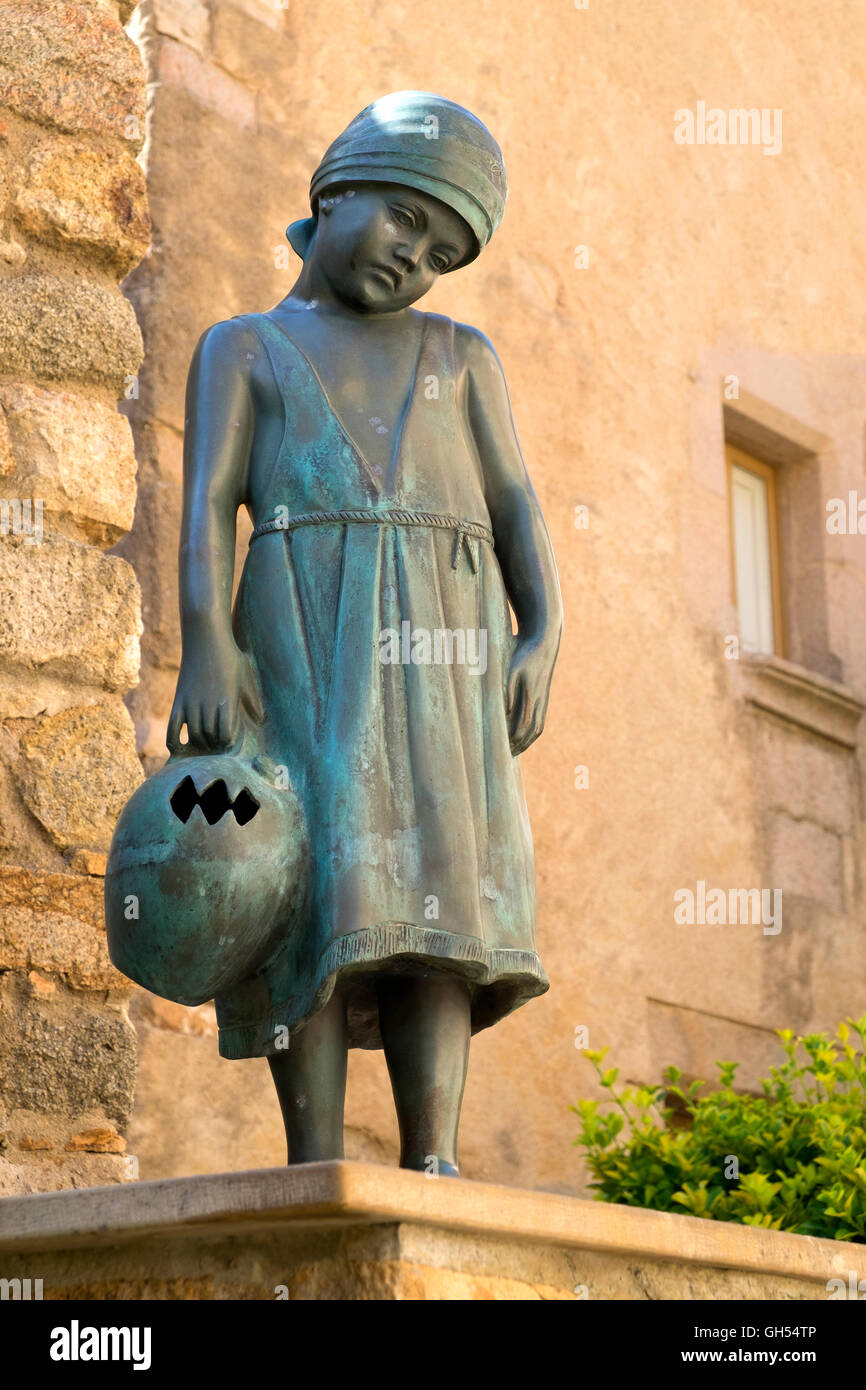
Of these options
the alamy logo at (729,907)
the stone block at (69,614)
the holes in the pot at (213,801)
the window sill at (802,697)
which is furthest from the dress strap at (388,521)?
the window sill at (802,697)

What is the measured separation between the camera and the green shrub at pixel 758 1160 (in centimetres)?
456

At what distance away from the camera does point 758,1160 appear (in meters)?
4.88

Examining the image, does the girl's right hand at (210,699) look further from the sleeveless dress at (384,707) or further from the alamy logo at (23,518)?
the alamy logo at (23,518)

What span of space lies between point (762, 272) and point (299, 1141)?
5.56 m

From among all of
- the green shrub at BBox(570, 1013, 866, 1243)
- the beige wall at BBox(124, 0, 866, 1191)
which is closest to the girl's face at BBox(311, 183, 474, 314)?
the beige wall at BBox(124, 0, 866, 1191)

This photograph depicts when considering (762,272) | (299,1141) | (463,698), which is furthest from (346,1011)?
(762,272)

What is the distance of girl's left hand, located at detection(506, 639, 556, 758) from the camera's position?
3.11 meters

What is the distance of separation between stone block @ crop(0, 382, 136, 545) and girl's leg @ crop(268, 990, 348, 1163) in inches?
58.2

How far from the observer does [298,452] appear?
306 centimetres

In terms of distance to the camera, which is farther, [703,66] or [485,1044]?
[703,66]

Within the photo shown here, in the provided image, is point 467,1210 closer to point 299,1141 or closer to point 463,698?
point 299,1141

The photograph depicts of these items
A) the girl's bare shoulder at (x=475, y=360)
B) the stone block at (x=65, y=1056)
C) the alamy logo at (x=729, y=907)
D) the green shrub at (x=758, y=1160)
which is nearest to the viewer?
the girl's bare shoulder at (x=475, y=360)

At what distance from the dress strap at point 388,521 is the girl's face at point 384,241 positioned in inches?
14.8
